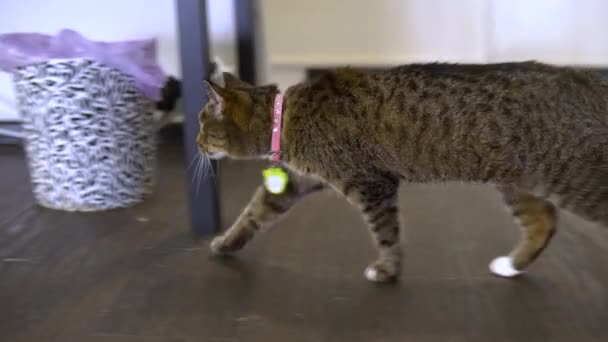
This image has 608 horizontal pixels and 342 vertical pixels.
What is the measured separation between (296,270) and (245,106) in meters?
0.32

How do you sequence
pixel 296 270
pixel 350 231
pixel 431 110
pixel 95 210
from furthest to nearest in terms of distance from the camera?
pixel 95 210
pixel 350 231
pixel 296 270
pixel 431 110

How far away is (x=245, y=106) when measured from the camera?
49.7 inches

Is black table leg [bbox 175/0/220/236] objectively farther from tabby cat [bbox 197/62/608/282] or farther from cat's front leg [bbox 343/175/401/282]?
cat's front leg [bbox 343/175/401/282]

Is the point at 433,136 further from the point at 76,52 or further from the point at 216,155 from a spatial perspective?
the point at 76,52

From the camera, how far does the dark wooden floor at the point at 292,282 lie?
104 cm

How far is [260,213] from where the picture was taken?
1.38 meters

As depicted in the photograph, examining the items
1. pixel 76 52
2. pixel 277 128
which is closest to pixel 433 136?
pixel 277 128

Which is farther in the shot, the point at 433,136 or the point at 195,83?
the point at 195,83

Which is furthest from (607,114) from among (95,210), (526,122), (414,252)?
(95,210)

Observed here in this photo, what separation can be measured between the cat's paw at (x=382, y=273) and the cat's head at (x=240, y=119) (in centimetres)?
30

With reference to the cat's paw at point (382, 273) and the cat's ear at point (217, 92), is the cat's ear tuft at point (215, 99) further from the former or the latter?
the cat's paw at point (382, 273)

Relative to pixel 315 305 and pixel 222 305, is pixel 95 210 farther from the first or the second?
pixel 315 305

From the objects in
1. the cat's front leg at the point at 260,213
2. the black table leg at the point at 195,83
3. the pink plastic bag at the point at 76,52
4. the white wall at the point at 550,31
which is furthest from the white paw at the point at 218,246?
the white wall at the point at 550,31

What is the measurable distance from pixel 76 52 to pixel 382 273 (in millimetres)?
906
